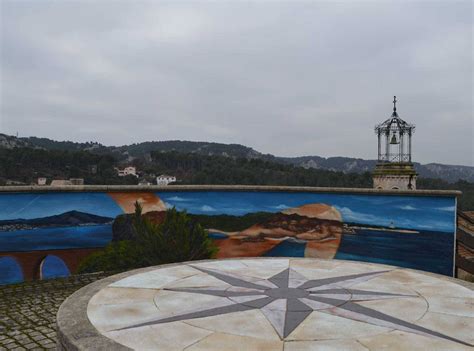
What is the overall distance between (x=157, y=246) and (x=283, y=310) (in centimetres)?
804

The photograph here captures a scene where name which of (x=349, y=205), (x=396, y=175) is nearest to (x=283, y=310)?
(x=349, y=205)

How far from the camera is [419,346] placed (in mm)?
4840

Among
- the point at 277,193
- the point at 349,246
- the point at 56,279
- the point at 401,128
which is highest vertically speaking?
the point at 401,128

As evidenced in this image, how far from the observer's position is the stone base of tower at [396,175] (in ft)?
71.8

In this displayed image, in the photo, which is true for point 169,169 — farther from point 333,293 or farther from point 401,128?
point 333,293

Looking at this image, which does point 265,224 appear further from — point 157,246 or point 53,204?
point 53,204

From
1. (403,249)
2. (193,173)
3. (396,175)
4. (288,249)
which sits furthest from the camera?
(193,173)

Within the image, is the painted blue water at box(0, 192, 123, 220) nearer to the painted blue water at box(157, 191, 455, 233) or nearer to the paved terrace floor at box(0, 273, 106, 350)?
the painted blue water at box(157, 191, 455, 233)

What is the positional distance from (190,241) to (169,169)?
4708 centimetres

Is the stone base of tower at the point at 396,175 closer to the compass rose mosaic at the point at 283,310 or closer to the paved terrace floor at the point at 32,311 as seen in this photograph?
the compass rose mosaic at the point at 283,310

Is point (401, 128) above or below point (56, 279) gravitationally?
above

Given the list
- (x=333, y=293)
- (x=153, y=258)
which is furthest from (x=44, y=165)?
(x=333, y=293)

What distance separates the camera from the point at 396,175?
22.0 metres

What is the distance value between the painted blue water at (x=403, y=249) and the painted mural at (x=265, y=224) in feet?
0.09
